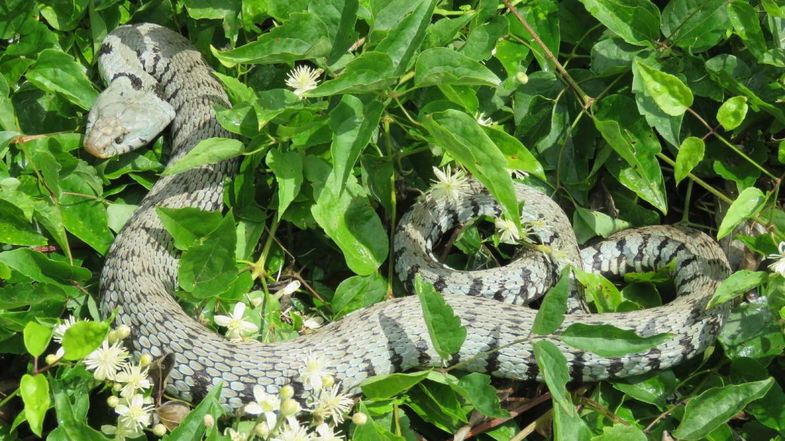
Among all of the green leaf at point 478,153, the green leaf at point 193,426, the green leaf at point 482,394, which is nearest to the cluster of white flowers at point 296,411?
the green leaf at point 193,426

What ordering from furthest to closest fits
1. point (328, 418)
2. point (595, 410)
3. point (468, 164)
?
point (595, 410) < point (328, 418) < point (468, 164)

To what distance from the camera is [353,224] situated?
3963 millimetres

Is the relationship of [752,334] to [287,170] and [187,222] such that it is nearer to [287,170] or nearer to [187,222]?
[287,170]

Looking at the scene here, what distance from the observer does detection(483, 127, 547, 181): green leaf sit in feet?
12.5

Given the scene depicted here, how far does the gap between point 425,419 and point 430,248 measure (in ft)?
3.11

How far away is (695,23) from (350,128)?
1844mm

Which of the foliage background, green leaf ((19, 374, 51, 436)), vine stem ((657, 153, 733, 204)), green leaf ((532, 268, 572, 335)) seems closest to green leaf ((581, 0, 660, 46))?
the foliage background

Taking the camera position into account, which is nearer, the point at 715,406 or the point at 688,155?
the point at 715,406

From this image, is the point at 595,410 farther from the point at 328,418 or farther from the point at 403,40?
the point at 403,40

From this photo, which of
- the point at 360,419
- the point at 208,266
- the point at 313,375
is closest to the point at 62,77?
the point at 208,266

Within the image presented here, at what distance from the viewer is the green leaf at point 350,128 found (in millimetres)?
3266

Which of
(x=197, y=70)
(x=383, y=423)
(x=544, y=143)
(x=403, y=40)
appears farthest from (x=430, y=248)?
(x=197, y=70)

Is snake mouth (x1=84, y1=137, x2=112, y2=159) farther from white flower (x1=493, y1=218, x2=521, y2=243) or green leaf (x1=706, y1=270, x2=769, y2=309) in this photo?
green leaf (x1=706, y1=270, x2=769, y2=309)

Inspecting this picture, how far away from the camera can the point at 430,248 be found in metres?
4.36
